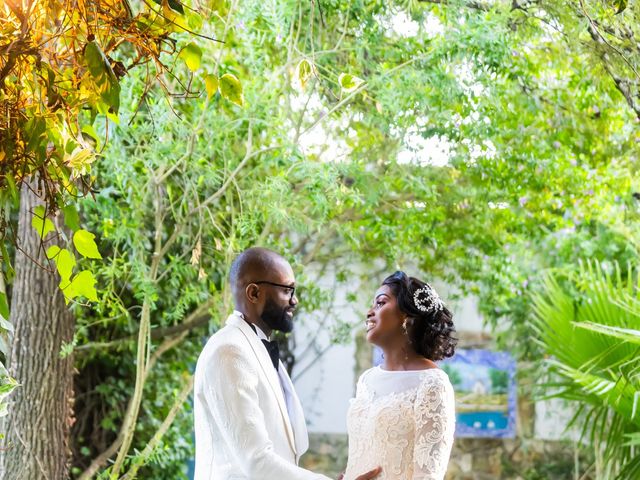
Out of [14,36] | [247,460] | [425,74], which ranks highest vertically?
[425,74]

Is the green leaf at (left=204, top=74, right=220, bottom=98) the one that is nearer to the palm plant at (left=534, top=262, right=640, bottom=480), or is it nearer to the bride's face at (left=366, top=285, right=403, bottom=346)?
the bride's face at (left=366, top=285, right=403, bottom=346)

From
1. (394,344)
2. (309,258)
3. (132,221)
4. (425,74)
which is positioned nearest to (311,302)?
(309,258)

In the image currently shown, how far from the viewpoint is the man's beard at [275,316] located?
10.4 ft

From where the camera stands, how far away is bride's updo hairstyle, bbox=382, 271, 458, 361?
307 centimetres

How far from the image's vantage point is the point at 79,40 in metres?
1.62

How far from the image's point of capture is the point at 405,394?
9.61 ft

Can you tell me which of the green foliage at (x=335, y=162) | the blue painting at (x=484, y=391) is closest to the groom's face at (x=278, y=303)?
the green foliage at (x=335, y=162)

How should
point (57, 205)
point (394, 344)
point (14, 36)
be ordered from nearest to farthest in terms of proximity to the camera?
point (14, 36) → point (57, 205) → point (394, 344)

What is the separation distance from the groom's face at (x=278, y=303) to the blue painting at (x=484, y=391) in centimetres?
559

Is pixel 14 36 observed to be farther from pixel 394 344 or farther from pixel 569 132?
pixel 569 132

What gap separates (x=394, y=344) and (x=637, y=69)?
119cm

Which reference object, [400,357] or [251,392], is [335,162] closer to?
[400,357]

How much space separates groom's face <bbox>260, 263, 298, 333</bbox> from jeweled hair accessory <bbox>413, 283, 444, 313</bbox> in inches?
16.3

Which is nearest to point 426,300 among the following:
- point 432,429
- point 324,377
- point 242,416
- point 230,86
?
point 432,429
